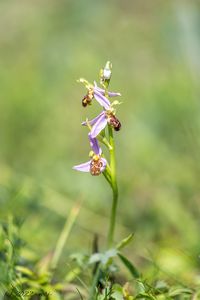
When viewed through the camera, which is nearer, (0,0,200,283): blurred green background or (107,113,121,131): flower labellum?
(107,113,121,131): flower labellum

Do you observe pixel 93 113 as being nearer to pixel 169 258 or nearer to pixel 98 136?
pixel 169 258

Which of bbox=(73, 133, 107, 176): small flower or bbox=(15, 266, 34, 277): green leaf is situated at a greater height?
bbox=(73, 133, 107, 176): small flower

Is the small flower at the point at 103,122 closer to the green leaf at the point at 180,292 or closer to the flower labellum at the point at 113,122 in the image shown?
the flower labellum at the point at 113,122

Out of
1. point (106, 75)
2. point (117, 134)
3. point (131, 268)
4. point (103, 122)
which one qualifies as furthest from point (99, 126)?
point (117, 134)

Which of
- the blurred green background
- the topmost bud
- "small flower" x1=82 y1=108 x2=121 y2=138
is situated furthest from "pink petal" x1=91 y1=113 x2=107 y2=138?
the blurred green background

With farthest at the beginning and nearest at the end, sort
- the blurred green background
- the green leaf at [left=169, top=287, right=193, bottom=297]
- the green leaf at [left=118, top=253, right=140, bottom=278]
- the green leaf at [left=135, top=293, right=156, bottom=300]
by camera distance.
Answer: the blurred green background → the green leaf at [left=118, top=253, right=140, bottom=278] → the green leaf at [left=169, top=287, right=193, bottom=297] → the green leaf at [left=135, top=293, right=156, bottom=300]

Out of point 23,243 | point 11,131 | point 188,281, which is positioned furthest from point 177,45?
point 23,243

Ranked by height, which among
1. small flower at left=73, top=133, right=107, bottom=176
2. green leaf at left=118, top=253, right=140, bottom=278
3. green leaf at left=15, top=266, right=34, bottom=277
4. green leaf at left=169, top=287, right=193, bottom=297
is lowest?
green leaf at left=169, top=287, right=193, bottom=297

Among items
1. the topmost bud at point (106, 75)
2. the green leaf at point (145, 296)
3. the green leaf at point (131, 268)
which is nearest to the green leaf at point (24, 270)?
the green leaf at point (131, 268)

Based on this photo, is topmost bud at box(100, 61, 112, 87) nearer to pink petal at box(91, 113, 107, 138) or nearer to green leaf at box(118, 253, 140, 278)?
pink petal at box(91, 113, 107, 138)
